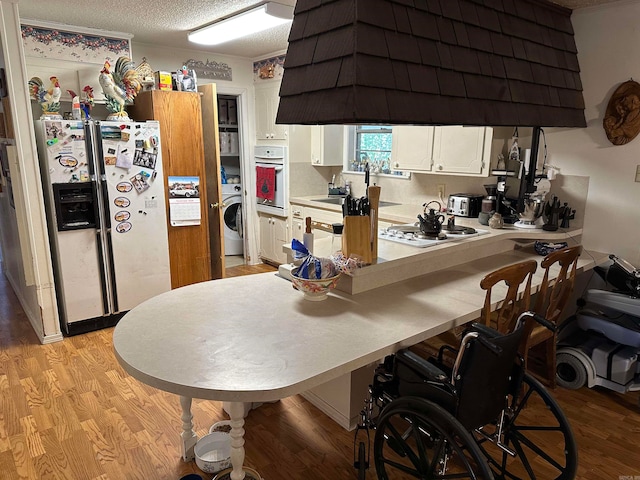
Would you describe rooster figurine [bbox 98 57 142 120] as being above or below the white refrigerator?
above

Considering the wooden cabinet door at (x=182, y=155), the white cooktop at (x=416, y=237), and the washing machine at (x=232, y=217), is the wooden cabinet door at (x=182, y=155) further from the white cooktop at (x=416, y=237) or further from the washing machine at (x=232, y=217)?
the white cooktop at (x=416, y=237)

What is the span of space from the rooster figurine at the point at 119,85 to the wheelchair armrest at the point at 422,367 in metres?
2.99

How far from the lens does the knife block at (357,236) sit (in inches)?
83.0

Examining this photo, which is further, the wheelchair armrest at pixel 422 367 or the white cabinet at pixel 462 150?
the white cabinet at pixel 462 150

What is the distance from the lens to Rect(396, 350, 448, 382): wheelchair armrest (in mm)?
1583

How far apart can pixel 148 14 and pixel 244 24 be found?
71 centimetres

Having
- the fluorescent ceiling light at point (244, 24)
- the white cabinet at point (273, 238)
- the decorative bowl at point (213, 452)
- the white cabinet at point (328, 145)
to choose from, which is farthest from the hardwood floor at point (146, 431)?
the white cabinet at point (328, 145)

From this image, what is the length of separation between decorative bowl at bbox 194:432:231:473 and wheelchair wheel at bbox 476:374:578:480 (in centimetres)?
115

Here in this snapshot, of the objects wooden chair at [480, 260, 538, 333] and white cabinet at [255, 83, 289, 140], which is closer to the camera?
wooden chair at [480, 260, 538, 333]

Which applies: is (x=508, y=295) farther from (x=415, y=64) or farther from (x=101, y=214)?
(x=101, y=214)

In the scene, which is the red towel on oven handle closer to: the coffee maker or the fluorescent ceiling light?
the fluorescent ceiling light

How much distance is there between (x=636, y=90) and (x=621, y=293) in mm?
1309

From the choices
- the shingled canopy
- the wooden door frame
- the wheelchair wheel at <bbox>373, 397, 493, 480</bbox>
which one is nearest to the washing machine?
the wooden door frame

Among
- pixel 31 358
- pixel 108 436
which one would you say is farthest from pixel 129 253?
pixel 108 436
